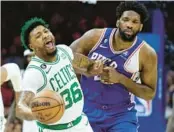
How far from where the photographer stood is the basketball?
500cm

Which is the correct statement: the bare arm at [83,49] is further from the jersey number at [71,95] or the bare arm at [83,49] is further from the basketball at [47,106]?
the basketball at [47,106]

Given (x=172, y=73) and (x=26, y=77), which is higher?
(x=26, y=77)

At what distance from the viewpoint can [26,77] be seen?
5191mm

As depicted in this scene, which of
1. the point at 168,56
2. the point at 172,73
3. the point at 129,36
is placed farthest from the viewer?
the point at 172,73

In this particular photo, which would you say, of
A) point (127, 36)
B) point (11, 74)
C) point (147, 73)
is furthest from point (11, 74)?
point (147, 73)

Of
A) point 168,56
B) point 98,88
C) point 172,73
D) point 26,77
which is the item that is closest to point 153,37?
point 168,56

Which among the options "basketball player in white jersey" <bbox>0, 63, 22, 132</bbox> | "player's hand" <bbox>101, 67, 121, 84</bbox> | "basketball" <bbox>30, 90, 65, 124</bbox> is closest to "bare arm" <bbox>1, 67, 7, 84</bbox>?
"basketball player in white jersey" <bbox>0, 63, 22, 132</bbox>

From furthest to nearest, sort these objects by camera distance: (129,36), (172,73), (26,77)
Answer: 1. (172,73)
2. (129,36)
3. (26,77)

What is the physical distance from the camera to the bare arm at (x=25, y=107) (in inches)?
191

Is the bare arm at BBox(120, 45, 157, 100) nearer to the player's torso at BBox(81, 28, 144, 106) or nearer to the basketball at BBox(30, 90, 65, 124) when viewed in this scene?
the player's torso at BBox(81, 28, 144, 106)

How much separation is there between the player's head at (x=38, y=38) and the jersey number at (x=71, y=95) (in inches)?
13.5

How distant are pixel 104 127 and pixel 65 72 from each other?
71cm

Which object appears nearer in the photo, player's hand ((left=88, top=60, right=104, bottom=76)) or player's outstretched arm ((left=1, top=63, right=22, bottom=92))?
player's hand ((left=88, top=60, right=104, bottom=76))

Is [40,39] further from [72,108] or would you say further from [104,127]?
[104,127]
